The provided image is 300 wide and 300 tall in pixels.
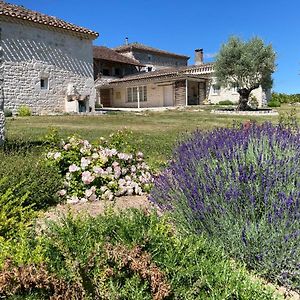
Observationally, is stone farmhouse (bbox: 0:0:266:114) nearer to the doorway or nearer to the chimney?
the doorway

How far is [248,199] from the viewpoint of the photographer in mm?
2707

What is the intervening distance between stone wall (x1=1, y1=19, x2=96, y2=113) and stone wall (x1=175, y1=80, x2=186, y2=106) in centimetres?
1049

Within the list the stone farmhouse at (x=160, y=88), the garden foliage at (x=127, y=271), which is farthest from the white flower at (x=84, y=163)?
the stone farmhouse at (x=160, y=88)

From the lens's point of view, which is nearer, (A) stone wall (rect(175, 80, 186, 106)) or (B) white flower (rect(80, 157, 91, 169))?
(B) white flower (rect(80, 157, 91, 169))

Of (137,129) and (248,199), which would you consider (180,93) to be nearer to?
(137,129)

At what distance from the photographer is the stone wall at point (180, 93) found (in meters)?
34.3

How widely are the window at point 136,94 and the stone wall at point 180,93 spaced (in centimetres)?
411

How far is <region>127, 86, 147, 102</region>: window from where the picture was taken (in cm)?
3762

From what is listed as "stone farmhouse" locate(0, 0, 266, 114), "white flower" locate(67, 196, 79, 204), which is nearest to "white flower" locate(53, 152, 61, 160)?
"white flower" locate(67, 196, 79, 204)

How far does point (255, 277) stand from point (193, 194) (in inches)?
29.8

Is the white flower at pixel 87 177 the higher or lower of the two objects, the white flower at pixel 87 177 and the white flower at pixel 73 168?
the lower

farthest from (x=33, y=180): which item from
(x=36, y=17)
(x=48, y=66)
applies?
(x=48, y=66)

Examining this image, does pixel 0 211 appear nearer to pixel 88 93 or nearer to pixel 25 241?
pixel 25 241

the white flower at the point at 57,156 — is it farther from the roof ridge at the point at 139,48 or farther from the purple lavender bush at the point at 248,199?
the roof ridge at the point at 139,48
